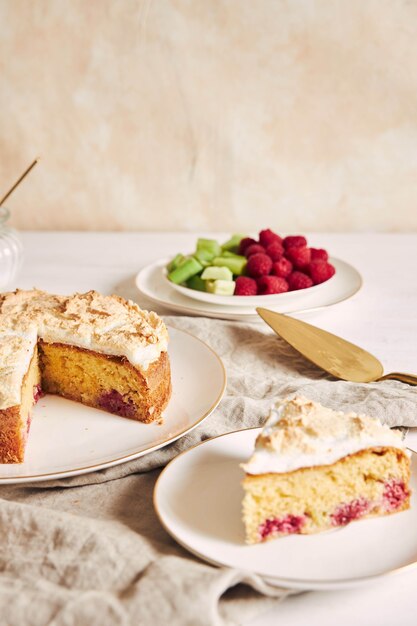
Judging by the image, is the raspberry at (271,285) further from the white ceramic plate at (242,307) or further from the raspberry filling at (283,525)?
the raspberry filling at (283,525)

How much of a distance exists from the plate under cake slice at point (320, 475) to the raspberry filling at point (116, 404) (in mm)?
619

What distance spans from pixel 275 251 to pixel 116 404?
3.41 feet

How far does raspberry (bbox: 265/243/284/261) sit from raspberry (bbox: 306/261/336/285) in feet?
0.38

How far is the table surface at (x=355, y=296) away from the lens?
132 centimetres

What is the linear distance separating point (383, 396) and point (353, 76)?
2.04 metres

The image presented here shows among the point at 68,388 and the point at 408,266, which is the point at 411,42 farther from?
the point at 68,388

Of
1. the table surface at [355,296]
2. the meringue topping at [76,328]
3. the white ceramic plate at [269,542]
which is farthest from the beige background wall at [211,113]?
the white ceramic plate at [269,542]

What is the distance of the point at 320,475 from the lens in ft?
4.78

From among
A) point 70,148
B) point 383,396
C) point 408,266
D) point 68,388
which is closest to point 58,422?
point 68,388

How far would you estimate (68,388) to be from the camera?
2.19m

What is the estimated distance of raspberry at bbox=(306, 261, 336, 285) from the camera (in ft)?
9.25

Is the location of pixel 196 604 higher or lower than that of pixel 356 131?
lower

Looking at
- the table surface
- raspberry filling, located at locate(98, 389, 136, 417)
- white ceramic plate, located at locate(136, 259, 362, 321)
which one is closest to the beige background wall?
the table surface

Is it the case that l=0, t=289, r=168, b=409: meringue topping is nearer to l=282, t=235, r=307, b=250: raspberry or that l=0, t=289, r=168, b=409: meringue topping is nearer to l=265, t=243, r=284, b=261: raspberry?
l=265, t=243, r=284, b=261: raspberry
